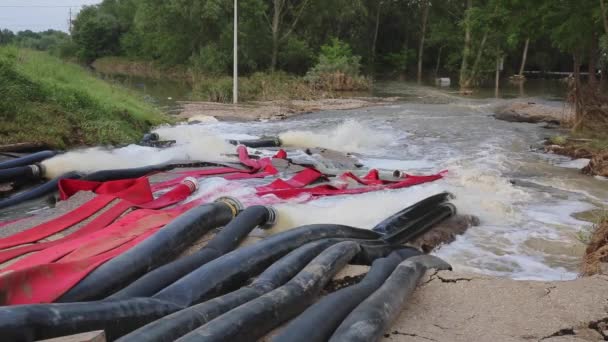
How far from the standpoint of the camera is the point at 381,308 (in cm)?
248

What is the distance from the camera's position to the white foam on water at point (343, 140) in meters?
10.9

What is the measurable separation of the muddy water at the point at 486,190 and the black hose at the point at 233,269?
0.98m

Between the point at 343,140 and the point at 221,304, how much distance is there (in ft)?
30.0

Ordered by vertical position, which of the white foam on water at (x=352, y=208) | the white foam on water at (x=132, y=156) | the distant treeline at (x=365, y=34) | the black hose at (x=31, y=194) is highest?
the distant treeline at (x=365, y=34)

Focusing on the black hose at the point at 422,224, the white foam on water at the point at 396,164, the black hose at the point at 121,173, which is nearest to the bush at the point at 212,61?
the white foam on water at the point at 396,164

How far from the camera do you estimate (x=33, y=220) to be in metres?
4.41

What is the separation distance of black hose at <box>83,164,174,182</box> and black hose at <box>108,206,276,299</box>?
2635 mm

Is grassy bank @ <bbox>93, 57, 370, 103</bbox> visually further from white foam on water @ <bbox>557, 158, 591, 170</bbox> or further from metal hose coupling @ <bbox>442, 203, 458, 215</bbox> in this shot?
metal hose coupling @ <bbox>442, 203, 458, 215</bbox>

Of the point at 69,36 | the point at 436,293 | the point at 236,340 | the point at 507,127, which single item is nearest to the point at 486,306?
the point at 436,293

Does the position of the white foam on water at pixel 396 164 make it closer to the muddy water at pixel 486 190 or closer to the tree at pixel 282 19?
the muddy water at pixel 486 190

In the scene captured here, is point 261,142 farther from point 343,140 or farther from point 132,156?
point 132,156

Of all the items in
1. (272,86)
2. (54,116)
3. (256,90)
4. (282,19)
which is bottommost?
(54,116)

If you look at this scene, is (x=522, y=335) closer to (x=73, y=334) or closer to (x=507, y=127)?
(x=73, y=334)

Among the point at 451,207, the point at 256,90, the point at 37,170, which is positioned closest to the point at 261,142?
the point at 37,170
